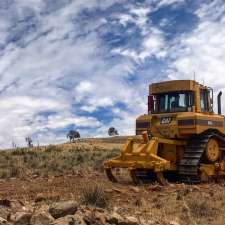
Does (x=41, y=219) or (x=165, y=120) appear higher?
(x=165, y=120)

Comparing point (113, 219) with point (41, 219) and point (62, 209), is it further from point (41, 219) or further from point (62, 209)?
point (41, 219)

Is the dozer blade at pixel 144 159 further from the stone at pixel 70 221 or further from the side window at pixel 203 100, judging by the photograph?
the stone at pixel 70 221

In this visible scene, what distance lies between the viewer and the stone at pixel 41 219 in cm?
745

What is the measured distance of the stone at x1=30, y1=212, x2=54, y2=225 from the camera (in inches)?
293

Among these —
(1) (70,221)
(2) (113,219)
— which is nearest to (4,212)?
(1) (70,221)

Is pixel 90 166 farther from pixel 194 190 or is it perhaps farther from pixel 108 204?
pixel 108 204

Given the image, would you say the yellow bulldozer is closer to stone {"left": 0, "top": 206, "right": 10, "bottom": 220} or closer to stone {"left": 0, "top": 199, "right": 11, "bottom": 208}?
stone {"left": 0, "top": 199, "right": 11, "bottom": 208}

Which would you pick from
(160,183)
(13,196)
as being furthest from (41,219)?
(160,183)

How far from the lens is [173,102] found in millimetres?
16969

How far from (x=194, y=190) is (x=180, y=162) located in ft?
8.57

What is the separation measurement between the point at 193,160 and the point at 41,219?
29.6ft

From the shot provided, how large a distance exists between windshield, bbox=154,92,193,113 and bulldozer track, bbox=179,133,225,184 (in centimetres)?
108

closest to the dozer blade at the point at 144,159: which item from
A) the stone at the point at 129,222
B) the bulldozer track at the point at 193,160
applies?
the bulldozer track at the point at 193,160

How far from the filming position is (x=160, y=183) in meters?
15.2
